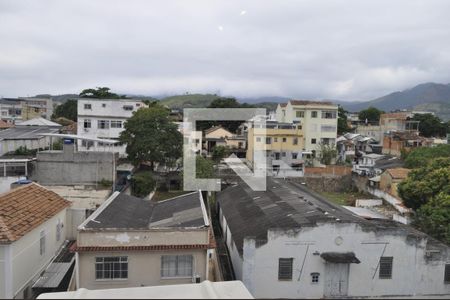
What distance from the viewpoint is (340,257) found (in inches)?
488

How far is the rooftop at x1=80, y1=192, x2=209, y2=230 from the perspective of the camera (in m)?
12.9

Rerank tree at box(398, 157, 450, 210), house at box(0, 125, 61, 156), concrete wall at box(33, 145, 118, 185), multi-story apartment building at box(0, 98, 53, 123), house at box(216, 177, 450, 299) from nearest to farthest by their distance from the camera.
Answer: house at box(216, 177, 450, 299) → tree at box(398, 157, 450, 210) → concrete wall at box(33, 145, 118, 185) → house at box(0, 125, 61, 156) → multi-story apartment building at box(0, 98, 53, 123)

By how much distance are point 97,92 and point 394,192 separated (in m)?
41.7

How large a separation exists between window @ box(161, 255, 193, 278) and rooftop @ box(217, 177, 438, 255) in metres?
2.39

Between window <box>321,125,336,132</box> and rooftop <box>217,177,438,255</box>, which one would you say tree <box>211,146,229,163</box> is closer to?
window <box>321,125,336,132</box>

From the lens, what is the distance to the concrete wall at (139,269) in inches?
451

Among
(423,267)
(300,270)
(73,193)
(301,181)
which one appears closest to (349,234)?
(300,270)

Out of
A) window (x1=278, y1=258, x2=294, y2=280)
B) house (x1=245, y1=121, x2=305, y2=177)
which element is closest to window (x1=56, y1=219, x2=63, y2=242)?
window (x1=278, y1=258, x2=294, y2=280)

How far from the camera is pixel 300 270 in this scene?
12.6m

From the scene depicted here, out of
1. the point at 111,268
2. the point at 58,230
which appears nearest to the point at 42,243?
the point at 58,230

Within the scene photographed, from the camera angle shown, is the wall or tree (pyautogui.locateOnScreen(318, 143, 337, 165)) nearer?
the wall

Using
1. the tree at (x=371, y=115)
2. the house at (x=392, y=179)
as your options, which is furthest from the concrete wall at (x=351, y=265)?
the tree at (x=371, y=115)

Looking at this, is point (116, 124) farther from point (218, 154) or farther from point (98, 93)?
point (98, 93)

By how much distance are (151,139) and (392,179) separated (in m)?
18.5
